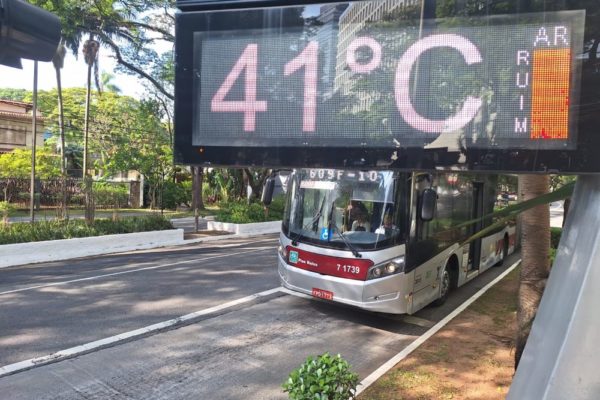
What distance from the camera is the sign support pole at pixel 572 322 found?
6.38ft

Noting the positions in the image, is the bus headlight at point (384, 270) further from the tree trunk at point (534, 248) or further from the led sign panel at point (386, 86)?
the led sign panel at point (386, 86)

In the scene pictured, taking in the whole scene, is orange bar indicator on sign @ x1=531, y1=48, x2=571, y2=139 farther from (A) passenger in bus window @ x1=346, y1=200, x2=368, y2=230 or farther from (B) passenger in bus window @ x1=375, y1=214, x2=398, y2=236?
(A) passenger in bus window @ x1=346, y1=200, x2=368, y2=230

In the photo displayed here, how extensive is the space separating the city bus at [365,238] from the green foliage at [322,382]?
3.00 metres

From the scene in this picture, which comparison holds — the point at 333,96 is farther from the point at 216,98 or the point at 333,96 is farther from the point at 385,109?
the point at 216,98

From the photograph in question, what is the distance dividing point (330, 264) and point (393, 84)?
15.9 ft

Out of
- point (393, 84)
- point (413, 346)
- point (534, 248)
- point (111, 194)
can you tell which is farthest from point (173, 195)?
point (393, 84)

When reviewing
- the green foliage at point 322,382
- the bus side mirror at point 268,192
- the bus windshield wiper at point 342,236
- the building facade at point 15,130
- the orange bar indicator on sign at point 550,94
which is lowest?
the green foliage at point 322,382

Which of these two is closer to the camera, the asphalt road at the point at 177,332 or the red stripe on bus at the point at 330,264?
the asphalt road at the point at 177,332

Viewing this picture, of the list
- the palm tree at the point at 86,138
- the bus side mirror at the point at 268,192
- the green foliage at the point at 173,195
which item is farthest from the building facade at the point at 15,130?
the bus side mirror at the point at 268,192

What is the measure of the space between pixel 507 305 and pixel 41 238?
12292 mm

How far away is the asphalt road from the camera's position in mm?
4754

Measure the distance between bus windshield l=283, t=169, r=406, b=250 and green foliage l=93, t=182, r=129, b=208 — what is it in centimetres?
2296

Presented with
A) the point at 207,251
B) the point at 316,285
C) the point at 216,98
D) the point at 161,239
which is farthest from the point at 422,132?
the point at 161,239

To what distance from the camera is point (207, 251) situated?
15.1 metres
